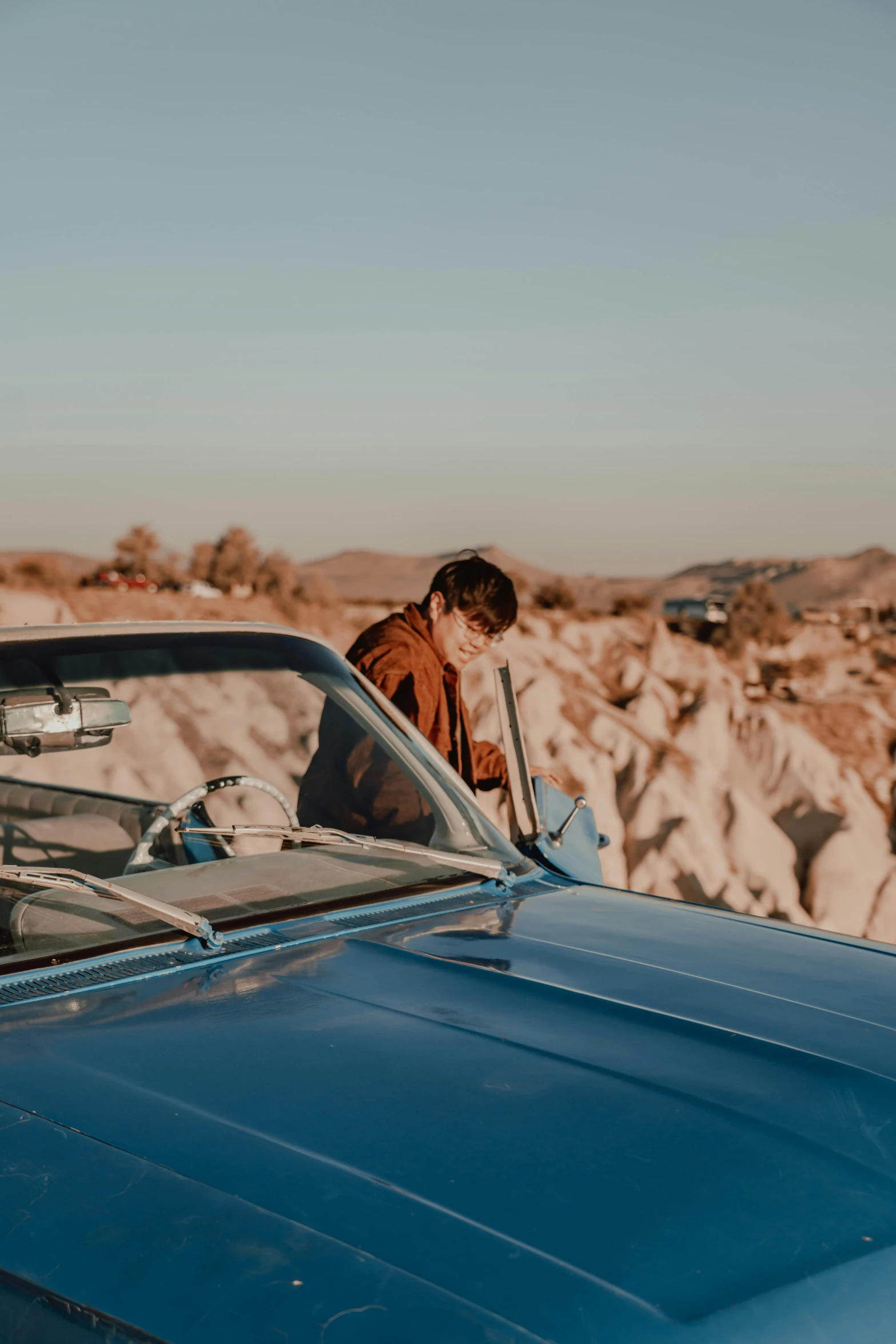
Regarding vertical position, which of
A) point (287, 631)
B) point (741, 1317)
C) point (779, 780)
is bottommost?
point (779, 780)

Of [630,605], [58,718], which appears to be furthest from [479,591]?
[630,605]

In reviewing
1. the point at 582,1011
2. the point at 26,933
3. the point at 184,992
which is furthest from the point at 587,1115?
the point at 26,933

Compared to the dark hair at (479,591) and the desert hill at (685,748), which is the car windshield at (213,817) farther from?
the desert hill at (685,748)

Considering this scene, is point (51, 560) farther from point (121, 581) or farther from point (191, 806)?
point (191, 806)

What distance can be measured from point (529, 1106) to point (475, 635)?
97.2 inches

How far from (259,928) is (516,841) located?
88cm

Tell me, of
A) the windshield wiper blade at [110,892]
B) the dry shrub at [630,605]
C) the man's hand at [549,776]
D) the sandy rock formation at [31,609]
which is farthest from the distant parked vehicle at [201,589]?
the windshield wiper blade at [110,892]

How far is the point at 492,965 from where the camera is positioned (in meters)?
2.13

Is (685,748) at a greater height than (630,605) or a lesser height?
lesser

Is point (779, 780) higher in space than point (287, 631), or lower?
lower

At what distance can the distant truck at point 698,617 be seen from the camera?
30.0 metres

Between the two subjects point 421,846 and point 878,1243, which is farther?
point 421,846

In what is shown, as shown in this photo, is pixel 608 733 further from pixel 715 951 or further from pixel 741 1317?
pixel 741 1317

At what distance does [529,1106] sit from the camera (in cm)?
158
